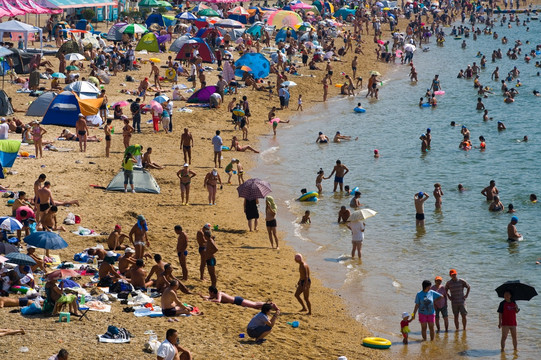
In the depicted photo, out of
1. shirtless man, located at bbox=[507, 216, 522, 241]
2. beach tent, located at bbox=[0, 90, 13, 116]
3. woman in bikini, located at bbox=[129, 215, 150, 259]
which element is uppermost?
beach tent, located at bbox=[0, 90, 13, 116]

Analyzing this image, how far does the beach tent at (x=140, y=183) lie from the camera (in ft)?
69.1

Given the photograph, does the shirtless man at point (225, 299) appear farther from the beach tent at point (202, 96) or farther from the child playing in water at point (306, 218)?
the beach tent at point (202, 96)

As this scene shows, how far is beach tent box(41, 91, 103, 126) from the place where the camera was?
86.2 ft

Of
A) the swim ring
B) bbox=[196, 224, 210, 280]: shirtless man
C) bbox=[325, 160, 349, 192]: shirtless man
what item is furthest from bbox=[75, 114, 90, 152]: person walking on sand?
bbox=[196, 224, 210, 280]: shirtless man

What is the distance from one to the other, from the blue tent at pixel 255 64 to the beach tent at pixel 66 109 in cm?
1161

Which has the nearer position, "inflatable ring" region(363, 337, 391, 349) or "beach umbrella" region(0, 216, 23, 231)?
"inflatable ring" region(363, 337, 391, 349)

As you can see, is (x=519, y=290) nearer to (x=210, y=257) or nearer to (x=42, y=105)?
(x=210, y=257)

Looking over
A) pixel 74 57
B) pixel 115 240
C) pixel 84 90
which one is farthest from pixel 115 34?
pixel 115 240

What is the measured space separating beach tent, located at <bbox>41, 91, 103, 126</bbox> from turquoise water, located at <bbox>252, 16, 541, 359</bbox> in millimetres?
6283

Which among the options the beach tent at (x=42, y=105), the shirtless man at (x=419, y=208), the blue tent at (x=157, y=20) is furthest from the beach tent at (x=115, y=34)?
the shirtless man at (x=419, y=208)

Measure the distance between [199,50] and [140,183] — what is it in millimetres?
18842

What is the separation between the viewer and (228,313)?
1379cm

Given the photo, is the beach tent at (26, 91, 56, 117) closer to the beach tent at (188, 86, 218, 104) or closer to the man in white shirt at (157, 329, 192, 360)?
the beach tent at (188, 86, 218, 104)

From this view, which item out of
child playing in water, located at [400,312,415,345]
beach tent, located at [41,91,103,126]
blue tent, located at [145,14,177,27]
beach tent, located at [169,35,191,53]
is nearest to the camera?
child playing in water, located at [400,312,415,345]
